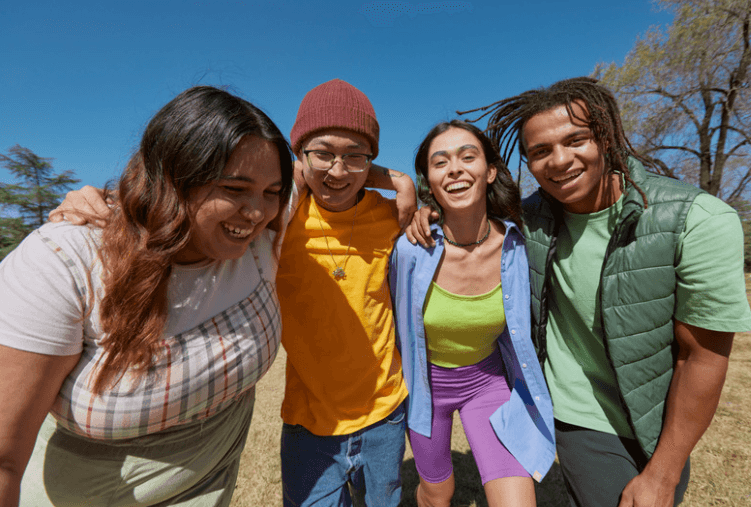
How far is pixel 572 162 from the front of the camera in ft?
5.86

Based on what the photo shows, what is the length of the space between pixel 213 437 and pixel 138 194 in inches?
42.3

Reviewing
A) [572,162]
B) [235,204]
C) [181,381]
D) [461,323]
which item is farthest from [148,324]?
[572,162]

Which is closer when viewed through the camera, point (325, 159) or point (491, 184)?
point (325, 159)

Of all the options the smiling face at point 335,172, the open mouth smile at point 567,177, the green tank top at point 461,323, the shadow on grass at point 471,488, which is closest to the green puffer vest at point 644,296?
the open mouth smile at point 567,177

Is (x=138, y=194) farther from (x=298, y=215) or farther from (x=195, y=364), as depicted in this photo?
(x=298, y=215)

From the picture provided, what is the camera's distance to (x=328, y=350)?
2.04 metres

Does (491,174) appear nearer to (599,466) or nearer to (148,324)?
(599,466)

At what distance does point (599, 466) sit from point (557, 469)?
5.91ft

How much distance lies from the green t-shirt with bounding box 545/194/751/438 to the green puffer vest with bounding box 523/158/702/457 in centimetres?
6

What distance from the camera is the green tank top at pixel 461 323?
2213 mm

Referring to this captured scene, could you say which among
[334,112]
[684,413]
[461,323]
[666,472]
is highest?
[334,112]

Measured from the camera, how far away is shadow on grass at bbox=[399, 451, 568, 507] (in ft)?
9.73

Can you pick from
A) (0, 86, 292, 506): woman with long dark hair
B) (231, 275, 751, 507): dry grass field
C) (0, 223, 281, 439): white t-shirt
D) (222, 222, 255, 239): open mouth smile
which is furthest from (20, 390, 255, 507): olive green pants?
(231, 275, 751, 507): dry grass field

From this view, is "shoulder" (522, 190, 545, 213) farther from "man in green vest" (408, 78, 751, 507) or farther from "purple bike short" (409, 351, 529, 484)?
"purple bike short" (409, 351, 529, 484)
